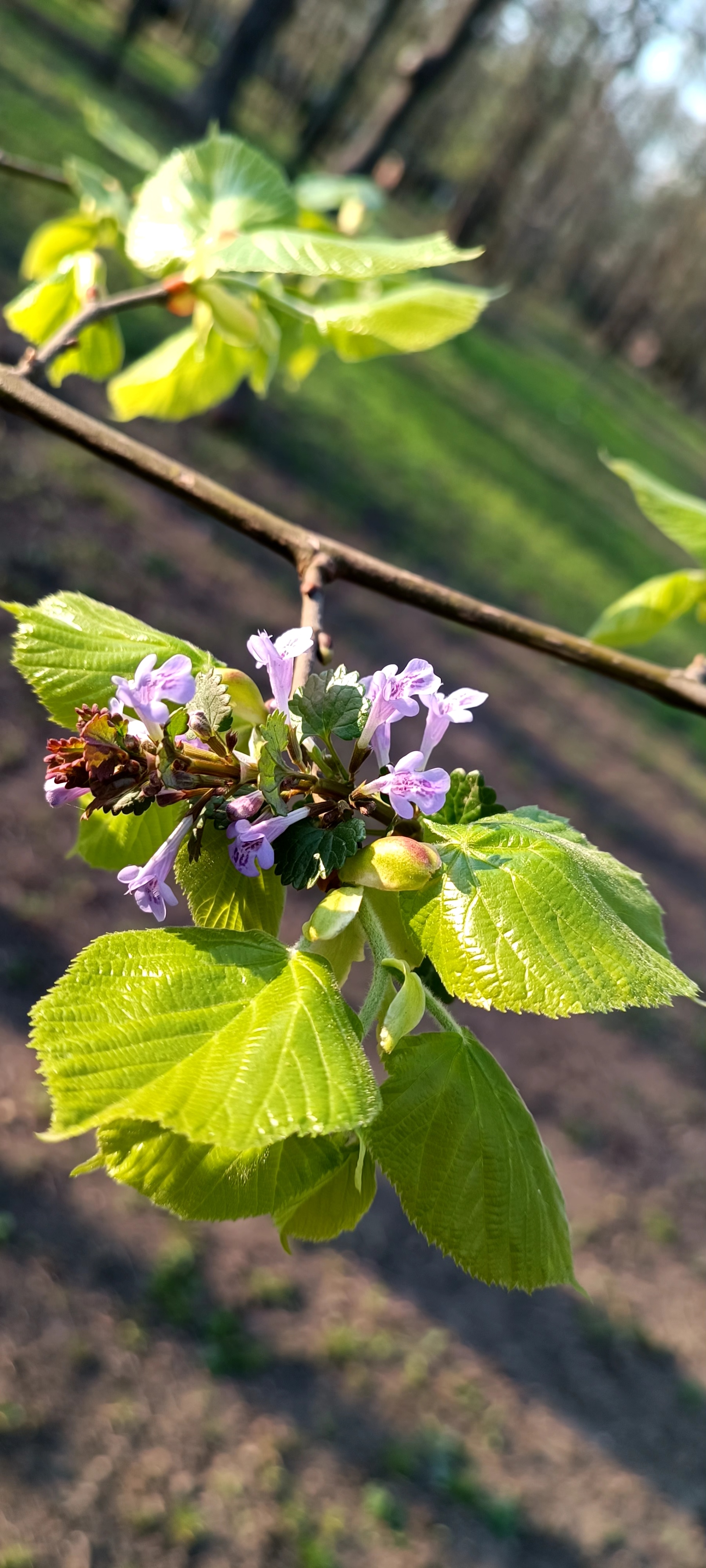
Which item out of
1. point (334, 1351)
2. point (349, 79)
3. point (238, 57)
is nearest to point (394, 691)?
point (334, 1351)

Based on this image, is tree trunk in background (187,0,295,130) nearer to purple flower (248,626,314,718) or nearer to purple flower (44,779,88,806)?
purple flower (248,626,314,718)

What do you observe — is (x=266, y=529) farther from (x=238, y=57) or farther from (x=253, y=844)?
(x=238, y=57)

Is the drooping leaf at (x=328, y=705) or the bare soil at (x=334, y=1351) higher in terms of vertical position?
the drooping leaf at (x=328, y=705)

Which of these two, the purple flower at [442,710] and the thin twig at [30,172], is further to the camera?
the thin twig at [30,172]

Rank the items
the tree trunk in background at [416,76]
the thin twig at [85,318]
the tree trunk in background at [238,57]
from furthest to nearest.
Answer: the tree trunk in background at [238,57]
the tree trunk in background at [416,76]
the thin twig at [85,318]

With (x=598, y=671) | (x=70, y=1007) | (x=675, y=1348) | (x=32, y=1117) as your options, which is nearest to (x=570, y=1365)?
(x=675, y=1348)

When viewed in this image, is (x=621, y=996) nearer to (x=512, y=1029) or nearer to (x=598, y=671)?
(x=598, y=671)

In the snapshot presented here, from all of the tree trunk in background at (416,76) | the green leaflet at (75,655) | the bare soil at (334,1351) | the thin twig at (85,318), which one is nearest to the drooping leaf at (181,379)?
the thin twig at (85,318)

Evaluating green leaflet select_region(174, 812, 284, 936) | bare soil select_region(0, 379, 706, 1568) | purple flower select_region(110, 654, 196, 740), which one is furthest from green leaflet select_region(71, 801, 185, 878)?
bare soil select_region(0, 379, 706, 1568)

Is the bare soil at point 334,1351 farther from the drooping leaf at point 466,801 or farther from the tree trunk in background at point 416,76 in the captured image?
the tree trunk in background at point 416,76
